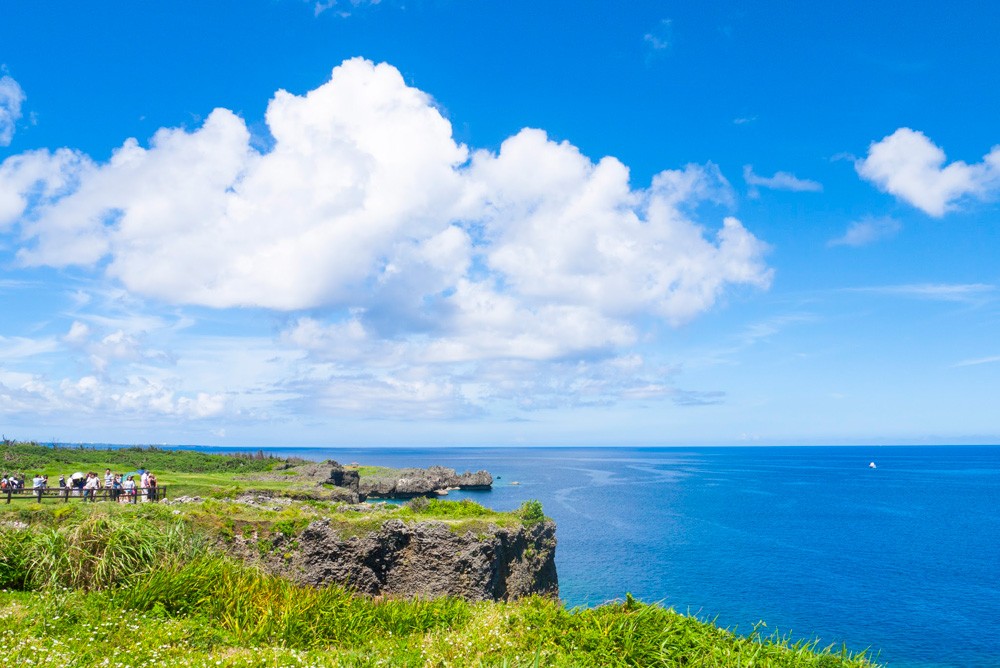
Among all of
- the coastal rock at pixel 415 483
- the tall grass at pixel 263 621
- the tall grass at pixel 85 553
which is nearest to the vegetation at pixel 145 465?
Answer: the coastal rock at pixel 415 483

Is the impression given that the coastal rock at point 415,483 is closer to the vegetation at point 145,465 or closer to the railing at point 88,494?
the vegetation at point 145,465

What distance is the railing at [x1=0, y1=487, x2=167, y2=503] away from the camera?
28.2 m

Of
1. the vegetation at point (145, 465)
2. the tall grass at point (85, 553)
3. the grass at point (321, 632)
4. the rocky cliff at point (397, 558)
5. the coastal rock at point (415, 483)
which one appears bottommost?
the coastal rock at point (415, 483)

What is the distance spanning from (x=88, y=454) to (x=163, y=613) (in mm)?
76886

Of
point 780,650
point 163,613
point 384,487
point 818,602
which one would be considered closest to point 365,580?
point 163,613

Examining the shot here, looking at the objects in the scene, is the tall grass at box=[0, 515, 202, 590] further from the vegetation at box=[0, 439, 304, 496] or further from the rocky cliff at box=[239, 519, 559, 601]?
the vegetation at box=[0, 439, 304, 496]

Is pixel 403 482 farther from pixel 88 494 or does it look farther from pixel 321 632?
pixel 321 632

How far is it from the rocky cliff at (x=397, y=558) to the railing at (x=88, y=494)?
14.5 meters

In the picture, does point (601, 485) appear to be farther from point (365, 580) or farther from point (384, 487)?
point (365, 580)

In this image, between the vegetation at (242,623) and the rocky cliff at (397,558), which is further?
the rocky cliff at (397,558)

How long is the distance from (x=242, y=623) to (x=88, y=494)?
2173cm

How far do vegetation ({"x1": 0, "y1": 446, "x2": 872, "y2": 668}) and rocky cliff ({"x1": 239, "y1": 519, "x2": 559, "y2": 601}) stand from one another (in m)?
3.12

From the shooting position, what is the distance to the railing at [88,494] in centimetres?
2822

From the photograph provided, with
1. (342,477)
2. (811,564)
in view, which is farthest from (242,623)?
(342,477)
